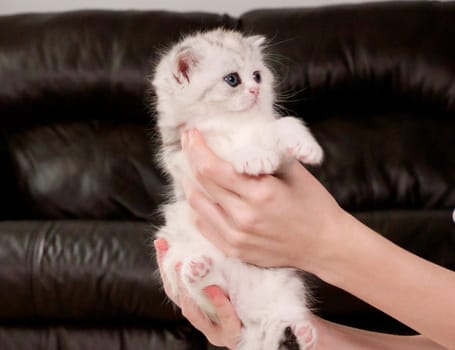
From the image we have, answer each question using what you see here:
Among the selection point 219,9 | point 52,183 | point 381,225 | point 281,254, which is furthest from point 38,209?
point 281,254

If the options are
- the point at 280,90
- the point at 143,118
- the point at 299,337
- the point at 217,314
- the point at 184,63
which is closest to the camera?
the point at 299,337

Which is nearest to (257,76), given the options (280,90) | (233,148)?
(233,148)

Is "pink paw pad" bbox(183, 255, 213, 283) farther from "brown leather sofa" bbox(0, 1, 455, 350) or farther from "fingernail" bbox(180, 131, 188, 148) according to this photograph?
"brown leather sofa" bbox(0, 1, 455, 350)

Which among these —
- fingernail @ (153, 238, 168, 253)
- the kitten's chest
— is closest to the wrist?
the kitten's chest

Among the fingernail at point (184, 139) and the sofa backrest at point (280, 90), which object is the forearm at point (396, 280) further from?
the sofa backrest at point (280, 90)

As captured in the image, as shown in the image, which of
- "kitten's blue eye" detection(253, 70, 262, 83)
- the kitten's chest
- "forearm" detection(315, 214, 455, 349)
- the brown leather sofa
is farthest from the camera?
the brown leather sofa

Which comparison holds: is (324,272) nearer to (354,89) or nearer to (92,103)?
(354,89)

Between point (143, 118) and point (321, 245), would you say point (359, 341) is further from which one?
point (143, 118)
